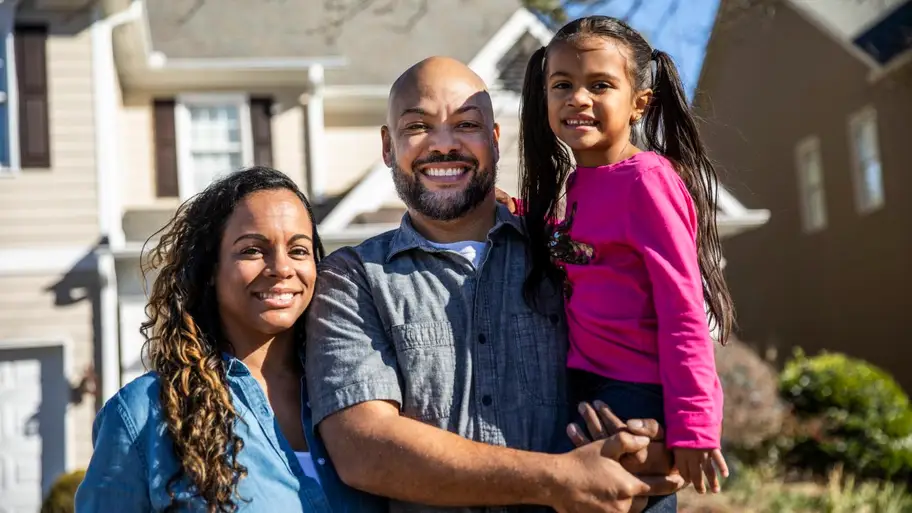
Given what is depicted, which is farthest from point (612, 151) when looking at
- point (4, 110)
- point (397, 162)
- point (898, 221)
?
point (898, 221)

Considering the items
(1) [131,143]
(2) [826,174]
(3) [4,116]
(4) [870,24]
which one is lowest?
(2) [826,174]

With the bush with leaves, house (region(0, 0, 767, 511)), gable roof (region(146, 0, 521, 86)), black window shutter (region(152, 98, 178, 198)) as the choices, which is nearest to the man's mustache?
house (region(0, 0, 767, 511))

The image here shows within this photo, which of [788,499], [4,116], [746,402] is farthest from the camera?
[4,116]

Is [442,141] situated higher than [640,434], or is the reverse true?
[442,141]

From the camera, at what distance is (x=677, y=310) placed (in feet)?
9.18

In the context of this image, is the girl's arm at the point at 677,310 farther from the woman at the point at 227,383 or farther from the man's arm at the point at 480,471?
the woman at the point at 227,383

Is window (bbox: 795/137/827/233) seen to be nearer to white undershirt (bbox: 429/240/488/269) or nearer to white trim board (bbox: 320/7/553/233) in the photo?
white trim board (bbox: 320/7/553/233)

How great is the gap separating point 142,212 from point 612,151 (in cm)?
1182

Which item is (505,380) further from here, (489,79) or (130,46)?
(130,46)

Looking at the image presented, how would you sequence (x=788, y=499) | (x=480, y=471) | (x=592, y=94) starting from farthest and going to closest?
(x=788, y=499) → (x=592, y=94) → (x=480, y=471)

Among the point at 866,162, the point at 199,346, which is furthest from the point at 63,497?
the point at 866,162

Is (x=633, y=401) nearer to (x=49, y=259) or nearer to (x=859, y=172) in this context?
(x=49, y=259)

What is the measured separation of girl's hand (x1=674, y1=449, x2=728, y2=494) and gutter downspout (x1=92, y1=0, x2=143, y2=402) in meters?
10.5

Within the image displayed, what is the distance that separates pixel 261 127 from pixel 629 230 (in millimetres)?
12416
